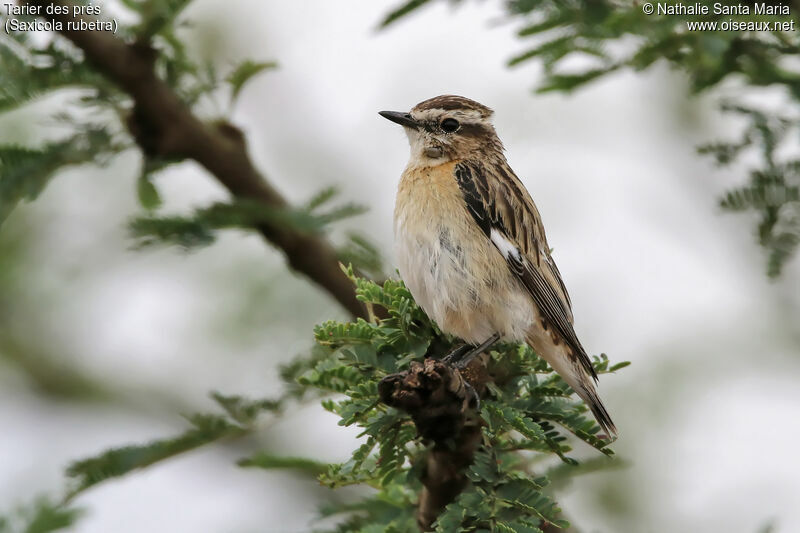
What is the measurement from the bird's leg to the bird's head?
160 cm

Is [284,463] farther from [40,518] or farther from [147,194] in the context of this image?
[147,194]

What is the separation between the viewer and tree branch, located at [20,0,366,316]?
4.58 meters

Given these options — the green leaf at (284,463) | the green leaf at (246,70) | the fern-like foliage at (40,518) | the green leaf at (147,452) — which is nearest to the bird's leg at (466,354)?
the green leaf at (284,463)

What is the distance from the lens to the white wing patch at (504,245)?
213 inches

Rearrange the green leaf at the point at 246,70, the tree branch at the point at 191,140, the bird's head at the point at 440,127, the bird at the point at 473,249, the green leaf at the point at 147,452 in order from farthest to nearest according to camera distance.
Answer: the bird's head at the point at 440,127, the green leaf at the point at 246,70, the bird at the point at 473,249, the tree branch at the point at 191,140, the green leaf at the point at 147,452

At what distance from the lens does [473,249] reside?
209 inches

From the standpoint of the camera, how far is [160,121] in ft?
15.6

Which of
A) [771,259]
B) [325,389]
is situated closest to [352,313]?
[325,389]

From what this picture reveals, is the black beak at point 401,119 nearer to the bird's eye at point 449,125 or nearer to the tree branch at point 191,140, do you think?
the bird's eye at point 449,125

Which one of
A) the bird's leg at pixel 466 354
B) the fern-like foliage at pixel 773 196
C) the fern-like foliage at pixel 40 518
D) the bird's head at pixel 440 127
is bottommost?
the fern-like foliage at pixel 40 518

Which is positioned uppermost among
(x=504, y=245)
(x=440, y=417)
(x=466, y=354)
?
(x=504, y=245)

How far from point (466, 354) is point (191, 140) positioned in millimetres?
1785

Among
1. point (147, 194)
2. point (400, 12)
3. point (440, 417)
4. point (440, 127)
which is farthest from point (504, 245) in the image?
point (440, 417)

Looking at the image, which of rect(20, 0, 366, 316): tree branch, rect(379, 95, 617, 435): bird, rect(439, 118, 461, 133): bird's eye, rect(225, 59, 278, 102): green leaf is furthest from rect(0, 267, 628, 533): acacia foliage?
rect(439, 118, 461, 133): bird's eye
